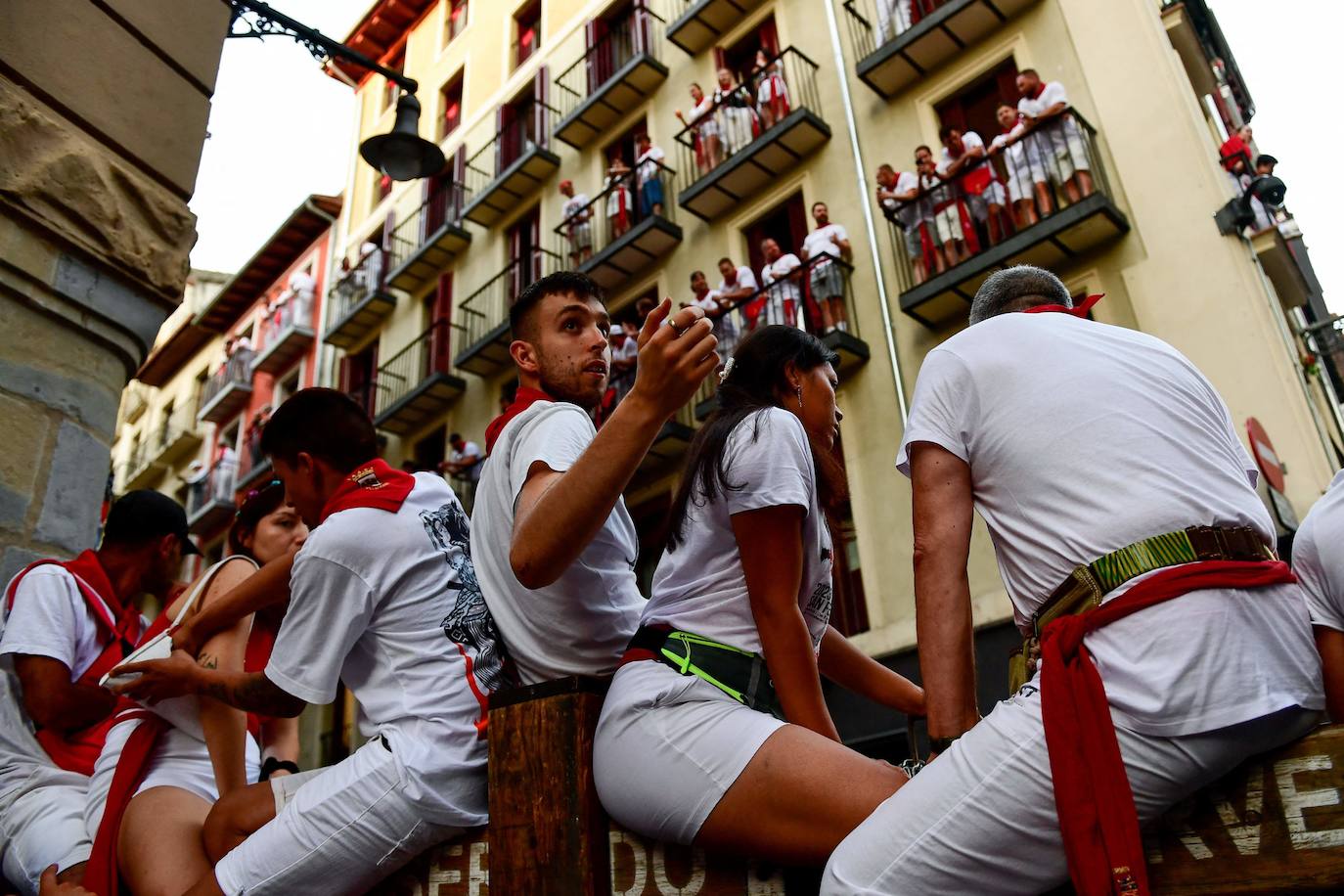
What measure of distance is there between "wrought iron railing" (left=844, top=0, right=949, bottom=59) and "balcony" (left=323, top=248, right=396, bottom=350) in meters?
12.2

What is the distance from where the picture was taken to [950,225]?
11914 mm

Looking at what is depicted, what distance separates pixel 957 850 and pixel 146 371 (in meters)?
35.6

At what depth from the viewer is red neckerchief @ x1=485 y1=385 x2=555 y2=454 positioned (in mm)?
2373

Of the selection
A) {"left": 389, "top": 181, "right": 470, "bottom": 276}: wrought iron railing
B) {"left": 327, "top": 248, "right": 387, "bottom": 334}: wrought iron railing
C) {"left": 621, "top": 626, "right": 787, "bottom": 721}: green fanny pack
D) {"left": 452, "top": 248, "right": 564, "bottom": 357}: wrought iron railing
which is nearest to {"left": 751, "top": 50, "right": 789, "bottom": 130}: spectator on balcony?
{"left": 452, "top": 248, "right": 564, "bottom": 357}: wrought iron railing

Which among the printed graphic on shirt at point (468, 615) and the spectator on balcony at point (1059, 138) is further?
the spectator on balcony at point (1059, 138)

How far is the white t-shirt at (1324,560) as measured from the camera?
→ 5.39 feet

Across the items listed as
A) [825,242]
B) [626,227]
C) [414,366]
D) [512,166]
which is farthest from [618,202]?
[414,366]

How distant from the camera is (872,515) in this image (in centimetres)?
1201

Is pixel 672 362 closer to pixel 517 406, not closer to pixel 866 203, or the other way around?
pixel 517 406

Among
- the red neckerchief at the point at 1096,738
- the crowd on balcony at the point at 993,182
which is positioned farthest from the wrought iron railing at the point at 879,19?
the red neckerchief at the point at 1096,738

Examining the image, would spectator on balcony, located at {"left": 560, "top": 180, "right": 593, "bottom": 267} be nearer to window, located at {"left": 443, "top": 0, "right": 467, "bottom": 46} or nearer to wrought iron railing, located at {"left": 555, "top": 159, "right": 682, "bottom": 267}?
wrought iron railing, located at {"left": 555, "top": 159, "right": 682, "bottom": 267}

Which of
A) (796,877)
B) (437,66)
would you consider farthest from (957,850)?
(437,66)

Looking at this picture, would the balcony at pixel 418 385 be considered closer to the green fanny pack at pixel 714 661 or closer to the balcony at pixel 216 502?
the balcony at pixel 216 502

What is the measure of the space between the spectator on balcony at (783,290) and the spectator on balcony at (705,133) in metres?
2.73
